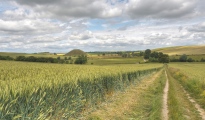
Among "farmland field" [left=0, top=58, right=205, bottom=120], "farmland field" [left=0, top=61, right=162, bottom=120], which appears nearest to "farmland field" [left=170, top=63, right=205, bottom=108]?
"farmland field" [left=0, top=58, right=205, bottom=120]

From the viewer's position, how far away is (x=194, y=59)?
142 meters

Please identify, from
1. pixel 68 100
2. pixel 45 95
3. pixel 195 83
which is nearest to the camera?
pixel 45 95

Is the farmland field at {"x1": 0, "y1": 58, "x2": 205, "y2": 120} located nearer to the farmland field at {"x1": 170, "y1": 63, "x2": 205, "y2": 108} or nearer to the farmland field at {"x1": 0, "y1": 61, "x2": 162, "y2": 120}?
the farmland field at {"x1": 0, "y1": 61, "x2": 162, "y2": 120}

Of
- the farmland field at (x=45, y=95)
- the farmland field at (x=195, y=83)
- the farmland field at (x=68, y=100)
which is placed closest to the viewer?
the farmland field at (x=45, y=95)

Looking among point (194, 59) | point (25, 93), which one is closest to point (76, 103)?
point (25, 93)

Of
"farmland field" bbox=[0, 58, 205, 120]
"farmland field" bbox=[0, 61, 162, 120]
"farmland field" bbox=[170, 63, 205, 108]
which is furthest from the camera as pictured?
"farmland field" bbox=[170, 63, 205, 108]

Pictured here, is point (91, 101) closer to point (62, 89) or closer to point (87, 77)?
point (87, 77)

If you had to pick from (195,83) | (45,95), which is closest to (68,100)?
(45,95)

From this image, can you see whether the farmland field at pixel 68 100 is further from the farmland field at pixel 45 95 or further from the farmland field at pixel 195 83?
the farmland field at pixel 195 83

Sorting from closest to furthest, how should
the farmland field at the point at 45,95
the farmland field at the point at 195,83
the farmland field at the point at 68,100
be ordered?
1. the farmland field at the point at 45,95
2. the farmland field at the point at 68,100
3. the farmland field at the point at 195,83

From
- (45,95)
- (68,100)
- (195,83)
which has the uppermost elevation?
(45,95)

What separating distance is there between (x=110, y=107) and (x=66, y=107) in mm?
4343

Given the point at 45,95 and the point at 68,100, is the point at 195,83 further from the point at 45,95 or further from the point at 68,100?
the point at 45,95

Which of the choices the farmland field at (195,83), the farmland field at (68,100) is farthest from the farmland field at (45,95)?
the farmland field at (195,83)
